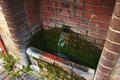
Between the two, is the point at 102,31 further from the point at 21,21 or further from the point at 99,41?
the point at 21,21

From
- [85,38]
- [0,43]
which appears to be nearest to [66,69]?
[85,38]

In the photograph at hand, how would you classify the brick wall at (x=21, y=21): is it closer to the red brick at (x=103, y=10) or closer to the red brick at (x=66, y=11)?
the red brick at (x=66, y=11)

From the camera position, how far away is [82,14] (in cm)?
145

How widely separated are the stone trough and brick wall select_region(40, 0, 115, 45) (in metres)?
0.36

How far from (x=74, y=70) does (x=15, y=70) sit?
1056mm

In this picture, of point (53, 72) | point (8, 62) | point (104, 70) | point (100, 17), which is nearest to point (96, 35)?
point (100, 17)

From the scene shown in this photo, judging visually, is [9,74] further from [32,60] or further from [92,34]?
[92,34]

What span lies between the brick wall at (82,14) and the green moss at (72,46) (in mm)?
123

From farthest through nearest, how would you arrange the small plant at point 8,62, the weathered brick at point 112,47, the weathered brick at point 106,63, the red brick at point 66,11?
the small plant at point 8,62
the red brick at point 66,11
the weathered brick at point 106,63
the weathered brick at point 112,47

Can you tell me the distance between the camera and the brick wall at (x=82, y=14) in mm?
1312

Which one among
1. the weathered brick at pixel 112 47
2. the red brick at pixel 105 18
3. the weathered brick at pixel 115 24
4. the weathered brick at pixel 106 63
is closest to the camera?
the weathered brick at pixel 115 24

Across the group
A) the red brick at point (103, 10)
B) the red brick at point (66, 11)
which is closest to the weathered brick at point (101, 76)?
the red brick at point (103, 10)

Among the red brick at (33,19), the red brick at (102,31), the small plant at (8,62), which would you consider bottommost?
the small plant at (8,62)

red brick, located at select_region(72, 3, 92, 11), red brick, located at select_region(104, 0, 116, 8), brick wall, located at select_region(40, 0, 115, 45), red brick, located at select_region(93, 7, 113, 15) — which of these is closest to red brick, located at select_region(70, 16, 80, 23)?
brick wall, located at select_region(40, 0, 115, 45)
